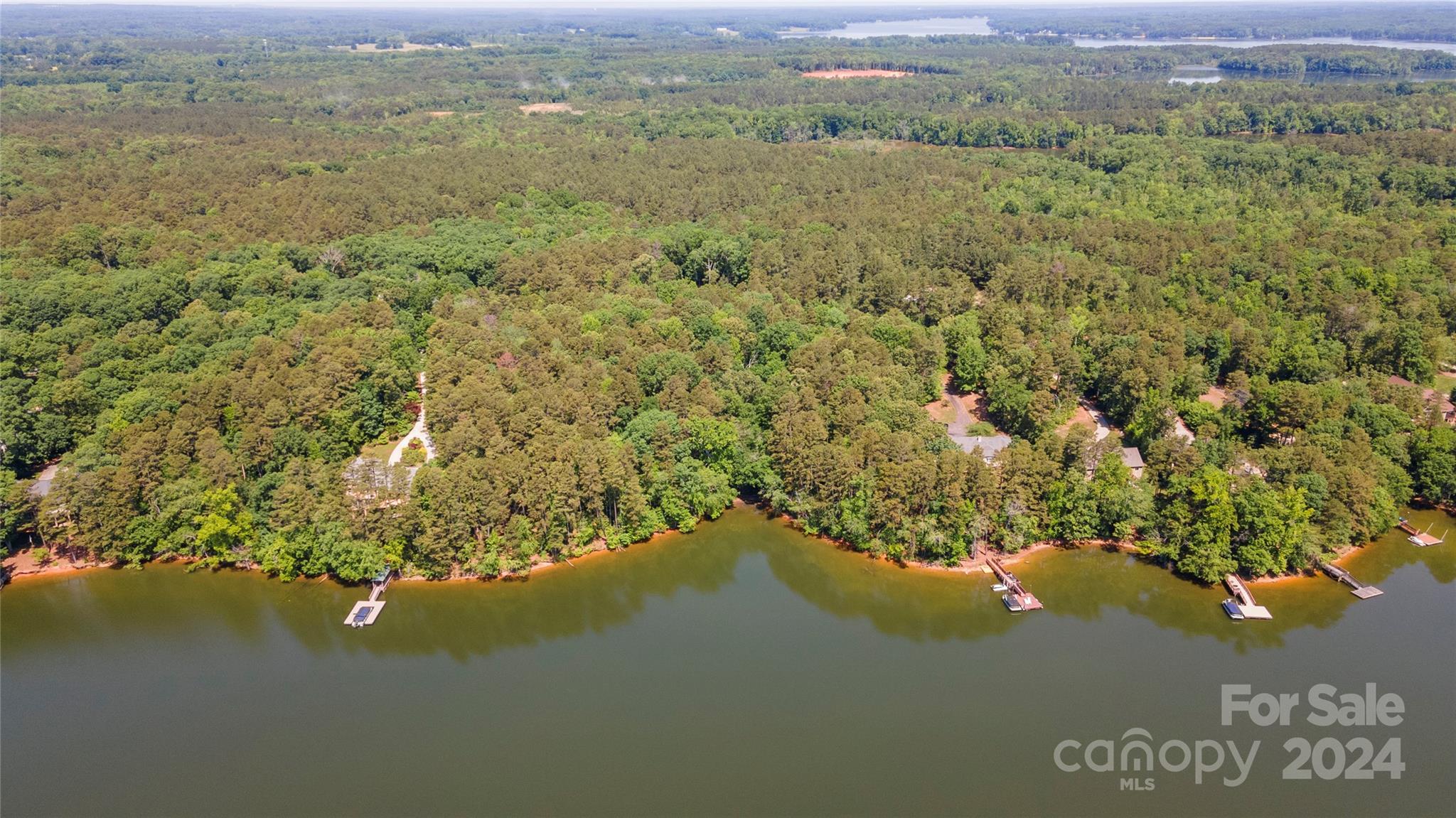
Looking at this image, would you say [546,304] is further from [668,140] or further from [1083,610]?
[668,140]

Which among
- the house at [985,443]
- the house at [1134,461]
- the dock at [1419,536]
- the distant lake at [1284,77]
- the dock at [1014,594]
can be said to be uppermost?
the distant lake at [1284,77]

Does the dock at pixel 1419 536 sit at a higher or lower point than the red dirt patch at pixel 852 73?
lower

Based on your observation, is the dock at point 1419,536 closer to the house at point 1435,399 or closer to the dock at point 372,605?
the house at point 1435,399

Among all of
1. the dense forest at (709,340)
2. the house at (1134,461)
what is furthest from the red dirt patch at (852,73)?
the house at (1134,461)

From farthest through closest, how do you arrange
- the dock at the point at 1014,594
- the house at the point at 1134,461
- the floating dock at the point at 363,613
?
the house at the point at 1134,461 < the dock at the point at 1014,594 < the floating dock at the point at 363,613

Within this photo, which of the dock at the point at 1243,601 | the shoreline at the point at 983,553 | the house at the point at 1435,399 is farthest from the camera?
the house at the point at 1435,399

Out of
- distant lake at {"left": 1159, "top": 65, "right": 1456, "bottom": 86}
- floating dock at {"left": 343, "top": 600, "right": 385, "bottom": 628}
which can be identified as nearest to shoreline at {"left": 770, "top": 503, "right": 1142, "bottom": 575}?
floating dock at {"left": 343, "top": 600, "right": 385, "bottom": 628}

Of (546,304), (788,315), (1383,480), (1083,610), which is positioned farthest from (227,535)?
(1383,480)

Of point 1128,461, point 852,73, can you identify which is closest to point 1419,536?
point 1128,461
